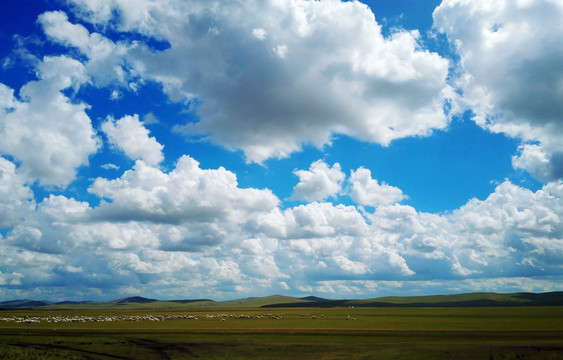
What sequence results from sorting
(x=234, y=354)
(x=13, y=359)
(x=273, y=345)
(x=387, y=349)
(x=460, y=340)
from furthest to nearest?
(x=460, y=340) < (x=273, y=345) < (x=387, y=349) < (x=234, y=354) < (x=13, y=359)

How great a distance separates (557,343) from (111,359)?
5667 centimetres

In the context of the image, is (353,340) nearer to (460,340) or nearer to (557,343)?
(460,340)

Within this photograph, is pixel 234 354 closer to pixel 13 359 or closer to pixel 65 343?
pixel 13 359

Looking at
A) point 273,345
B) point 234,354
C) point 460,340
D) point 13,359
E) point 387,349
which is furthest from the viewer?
point 460,340

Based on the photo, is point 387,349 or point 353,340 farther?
point 353,340

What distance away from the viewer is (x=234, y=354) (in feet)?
147

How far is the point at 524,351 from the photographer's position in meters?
45.5

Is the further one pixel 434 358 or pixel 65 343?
pixel 65 343

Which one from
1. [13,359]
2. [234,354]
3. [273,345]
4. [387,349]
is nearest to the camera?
[13,359]

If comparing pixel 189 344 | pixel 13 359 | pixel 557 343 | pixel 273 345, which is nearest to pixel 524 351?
pixel 557 343

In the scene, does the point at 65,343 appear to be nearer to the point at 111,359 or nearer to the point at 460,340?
the point at 111,359

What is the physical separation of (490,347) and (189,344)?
39692mm

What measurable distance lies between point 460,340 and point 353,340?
15856 millimetres

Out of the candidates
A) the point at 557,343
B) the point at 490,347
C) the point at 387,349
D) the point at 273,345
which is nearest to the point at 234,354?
the point at 273,345
